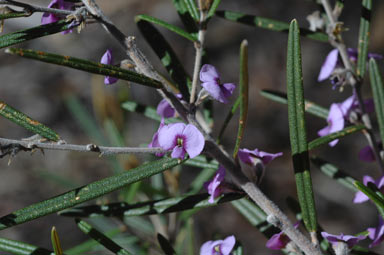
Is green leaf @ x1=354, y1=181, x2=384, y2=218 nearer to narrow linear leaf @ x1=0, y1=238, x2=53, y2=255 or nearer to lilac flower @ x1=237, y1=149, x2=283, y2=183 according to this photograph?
lilac flower @ x1=237, y1=149, x2=283, y2=183

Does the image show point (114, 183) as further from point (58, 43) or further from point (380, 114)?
point (58, 43)

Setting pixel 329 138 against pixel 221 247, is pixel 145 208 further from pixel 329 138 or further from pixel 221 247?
pixel 329 138

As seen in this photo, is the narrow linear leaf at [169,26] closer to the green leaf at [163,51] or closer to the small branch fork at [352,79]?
the green leaf at [163,51]

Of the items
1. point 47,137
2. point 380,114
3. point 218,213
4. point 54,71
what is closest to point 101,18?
point 47,137

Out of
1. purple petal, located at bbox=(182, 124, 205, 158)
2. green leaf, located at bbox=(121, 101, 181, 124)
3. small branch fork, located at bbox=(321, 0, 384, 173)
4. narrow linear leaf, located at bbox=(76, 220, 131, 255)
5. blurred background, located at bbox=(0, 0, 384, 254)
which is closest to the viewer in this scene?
purple petal, located at bbox=(182, 124, 205, 158)

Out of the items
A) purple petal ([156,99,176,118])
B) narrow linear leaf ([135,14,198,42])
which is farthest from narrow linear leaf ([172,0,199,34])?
purple petal ([156,99,176,118])

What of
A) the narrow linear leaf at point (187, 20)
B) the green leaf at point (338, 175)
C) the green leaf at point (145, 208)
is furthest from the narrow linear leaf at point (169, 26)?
the green leaf at point (338, 175)

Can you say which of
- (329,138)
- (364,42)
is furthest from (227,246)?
(364,42)
